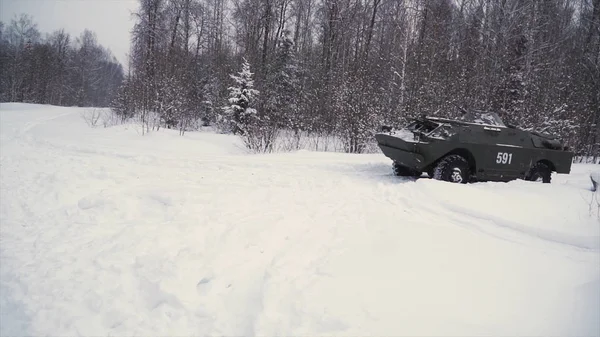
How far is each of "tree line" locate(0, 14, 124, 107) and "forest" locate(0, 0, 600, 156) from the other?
11198 millimetres

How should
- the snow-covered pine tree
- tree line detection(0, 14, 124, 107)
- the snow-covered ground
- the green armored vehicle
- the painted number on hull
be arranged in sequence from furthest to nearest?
tree line detection(0, 14, 124, 107), the snow-covered pine tree, the painted number on hull, the green armored vehicle, the snow-covered ground

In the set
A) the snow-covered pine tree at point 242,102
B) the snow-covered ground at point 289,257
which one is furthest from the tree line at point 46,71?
the snow-covered ground at point 289,257

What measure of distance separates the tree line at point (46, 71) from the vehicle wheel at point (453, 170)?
31247 mm

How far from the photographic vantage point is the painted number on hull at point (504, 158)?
24.6 feet

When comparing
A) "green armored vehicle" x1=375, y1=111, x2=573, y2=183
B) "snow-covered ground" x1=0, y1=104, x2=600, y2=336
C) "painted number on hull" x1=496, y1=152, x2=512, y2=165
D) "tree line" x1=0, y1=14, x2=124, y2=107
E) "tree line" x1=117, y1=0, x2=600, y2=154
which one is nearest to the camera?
"snow-covered ground" x1=0, y1=104, x2=600, y2=336

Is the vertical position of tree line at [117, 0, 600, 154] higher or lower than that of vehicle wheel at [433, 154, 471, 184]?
higher

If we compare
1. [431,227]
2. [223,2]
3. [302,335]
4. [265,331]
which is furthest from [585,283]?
[223,2]

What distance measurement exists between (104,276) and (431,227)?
3.99 m

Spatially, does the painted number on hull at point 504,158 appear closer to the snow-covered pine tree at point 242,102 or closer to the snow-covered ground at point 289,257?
the snow-covered ground at point 289,257

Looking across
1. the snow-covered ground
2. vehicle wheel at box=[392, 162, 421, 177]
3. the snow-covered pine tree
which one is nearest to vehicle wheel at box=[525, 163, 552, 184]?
the snow-covered ground

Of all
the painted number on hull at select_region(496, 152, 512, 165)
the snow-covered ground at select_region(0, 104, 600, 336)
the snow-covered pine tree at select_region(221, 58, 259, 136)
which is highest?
the snow-covered pine tree at select_region(221, 58, 259, 136)

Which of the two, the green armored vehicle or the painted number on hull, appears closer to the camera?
the green armored vehicle

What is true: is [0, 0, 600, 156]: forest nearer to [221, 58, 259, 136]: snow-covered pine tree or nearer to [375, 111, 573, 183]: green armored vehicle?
[221, 58, 259, 136]: snow-covered pine tree

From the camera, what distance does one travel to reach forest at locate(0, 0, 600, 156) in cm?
1631
